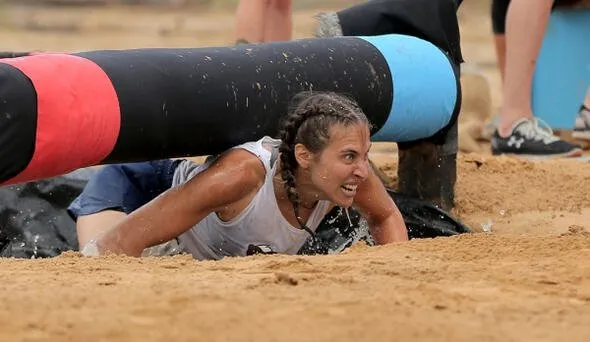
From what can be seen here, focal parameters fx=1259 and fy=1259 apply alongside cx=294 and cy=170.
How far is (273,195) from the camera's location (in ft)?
15.8

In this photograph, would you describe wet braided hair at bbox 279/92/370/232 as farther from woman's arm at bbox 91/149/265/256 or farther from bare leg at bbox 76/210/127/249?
bare leg at bbox 76/210/127/249

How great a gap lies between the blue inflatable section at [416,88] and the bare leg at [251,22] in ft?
3.43

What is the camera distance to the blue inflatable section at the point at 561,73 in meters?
7.99

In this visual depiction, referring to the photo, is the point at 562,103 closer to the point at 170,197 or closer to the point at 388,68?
the point at 388,68

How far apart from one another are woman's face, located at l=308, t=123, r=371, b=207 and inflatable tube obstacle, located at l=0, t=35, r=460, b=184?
0.31 m

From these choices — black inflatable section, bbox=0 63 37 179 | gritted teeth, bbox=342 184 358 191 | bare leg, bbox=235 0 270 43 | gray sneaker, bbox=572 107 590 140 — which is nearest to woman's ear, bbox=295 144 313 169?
gritted teeth, bbox=342 184 358 191

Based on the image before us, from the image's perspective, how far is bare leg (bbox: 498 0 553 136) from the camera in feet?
23.0

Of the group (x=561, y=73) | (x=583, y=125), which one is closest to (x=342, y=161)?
(x=583, y=125)

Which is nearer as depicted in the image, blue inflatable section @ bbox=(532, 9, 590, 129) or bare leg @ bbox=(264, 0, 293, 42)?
bare leg @ bbox=(264, 0, 293, 42)

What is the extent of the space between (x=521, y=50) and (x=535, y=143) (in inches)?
20.9

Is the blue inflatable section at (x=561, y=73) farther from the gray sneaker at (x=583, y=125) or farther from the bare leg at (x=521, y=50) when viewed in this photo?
the bare leg at (x=521, y=50)

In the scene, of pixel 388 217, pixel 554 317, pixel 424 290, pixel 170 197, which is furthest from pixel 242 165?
pixel 554 317

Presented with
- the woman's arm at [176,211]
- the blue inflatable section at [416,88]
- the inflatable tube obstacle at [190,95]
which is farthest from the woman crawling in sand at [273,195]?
the blue inflatable section at [416,88]

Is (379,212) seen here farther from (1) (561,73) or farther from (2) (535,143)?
(1) (561,73)
